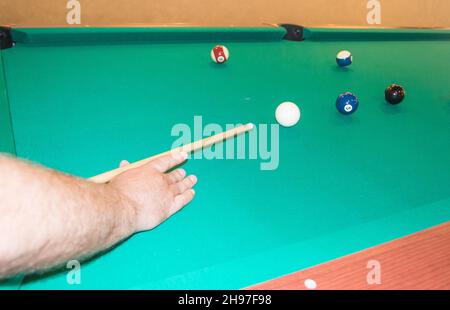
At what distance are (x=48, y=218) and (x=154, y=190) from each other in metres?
0.31

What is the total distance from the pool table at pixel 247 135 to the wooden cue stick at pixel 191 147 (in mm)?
49

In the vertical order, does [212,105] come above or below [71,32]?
below

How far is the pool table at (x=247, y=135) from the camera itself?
0.77 metres

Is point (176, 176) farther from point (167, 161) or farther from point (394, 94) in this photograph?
point (394, 94)

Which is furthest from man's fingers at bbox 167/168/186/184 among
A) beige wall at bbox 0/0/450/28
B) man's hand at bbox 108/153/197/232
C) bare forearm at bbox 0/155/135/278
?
beige wall at bbox 0/0/450/28

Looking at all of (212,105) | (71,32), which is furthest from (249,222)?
(71,32)

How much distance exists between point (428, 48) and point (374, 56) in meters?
0.48

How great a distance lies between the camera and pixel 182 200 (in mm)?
891

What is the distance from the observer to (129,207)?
0.80 metres

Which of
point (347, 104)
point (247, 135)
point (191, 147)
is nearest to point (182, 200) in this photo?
point (191, 147)
